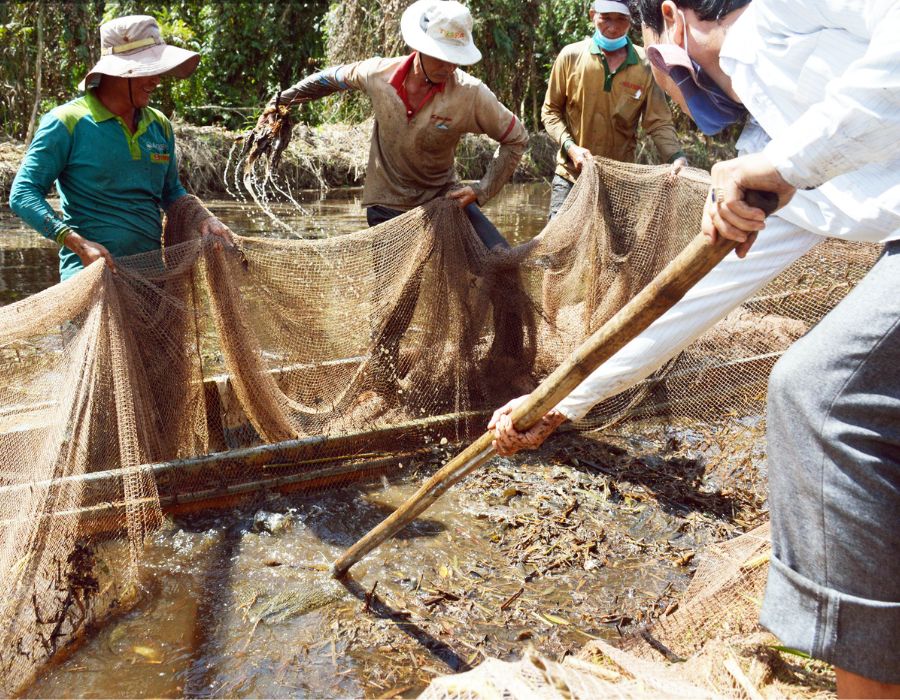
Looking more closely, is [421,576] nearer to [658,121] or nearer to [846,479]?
[846,479]

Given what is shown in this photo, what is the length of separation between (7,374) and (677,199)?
12.2 ft

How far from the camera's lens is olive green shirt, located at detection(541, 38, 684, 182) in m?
5.81

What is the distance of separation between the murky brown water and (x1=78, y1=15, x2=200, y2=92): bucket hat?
210 cm

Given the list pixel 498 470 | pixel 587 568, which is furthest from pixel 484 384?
pixel 587 568

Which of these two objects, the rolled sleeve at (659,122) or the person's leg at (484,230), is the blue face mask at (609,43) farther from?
the person's leg at (484,230)

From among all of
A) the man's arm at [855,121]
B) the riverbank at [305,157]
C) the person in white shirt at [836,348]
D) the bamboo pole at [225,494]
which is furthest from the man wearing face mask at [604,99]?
the riverbank at [305,157]

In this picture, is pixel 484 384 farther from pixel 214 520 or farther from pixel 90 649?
pixel 90 649

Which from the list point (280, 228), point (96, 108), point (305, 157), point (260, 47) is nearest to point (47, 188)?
point (96, 108)

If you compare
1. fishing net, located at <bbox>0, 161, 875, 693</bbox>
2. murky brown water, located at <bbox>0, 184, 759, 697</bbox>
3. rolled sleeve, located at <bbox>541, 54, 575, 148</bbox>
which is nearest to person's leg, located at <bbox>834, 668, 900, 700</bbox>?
fishing net, located at <bbox>0, 161, 875, 693</bbox>

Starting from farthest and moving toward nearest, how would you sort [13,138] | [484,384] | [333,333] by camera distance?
[13,138] → [484,384] → [333,333]

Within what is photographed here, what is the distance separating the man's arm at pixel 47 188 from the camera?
3.51m

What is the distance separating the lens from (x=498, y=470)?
4.29 meters

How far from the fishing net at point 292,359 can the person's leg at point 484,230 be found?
187 millimetres

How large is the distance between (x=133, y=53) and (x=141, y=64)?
0.11 m
